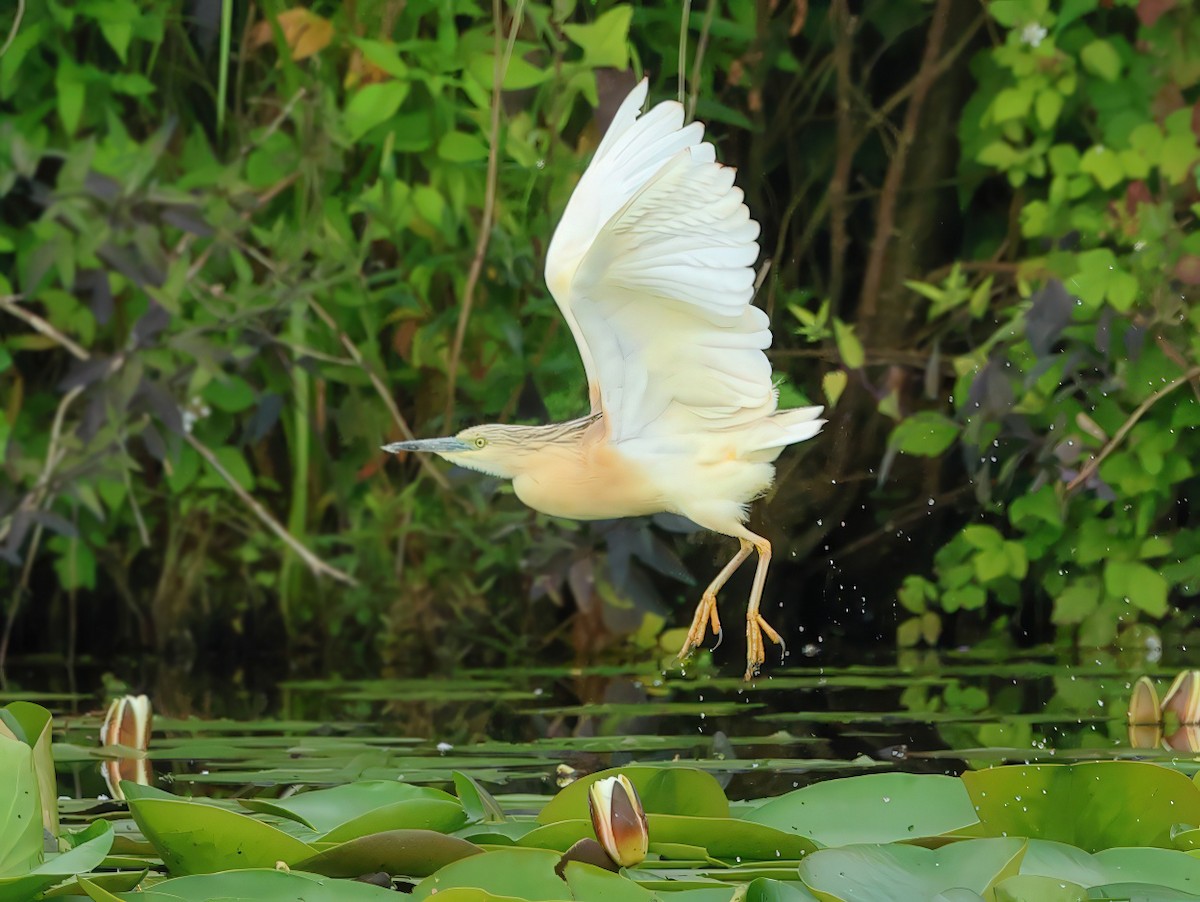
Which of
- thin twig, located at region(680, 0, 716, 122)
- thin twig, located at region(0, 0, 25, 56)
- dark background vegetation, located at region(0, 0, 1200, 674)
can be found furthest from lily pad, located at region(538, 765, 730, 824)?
thin twig, located at region(0, 0, 25, 56)

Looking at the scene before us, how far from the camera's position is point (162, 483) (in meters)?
3.89

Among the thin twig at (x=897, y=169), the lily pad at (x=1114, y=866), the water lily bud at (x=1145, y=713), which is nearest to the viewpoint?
the lily pad at (x=1114, y=866)

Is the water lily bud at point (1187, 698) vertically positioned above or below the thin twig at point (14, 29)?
below

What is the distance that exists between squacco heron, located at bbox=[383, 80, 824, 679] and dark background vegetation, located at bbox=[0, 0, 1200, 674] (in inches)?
51.6

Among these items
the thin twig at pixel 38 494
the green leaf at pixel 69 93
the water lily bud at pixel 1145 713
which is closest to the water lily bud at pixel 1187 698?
the water lily bud at pixel 1145 713

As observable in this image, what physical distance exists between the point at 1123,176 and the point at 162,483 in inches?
83.5

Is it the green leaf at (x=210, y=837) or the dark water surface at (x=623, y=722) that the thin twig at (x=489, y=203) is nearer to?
the dark water surface at (x=623, y=722)

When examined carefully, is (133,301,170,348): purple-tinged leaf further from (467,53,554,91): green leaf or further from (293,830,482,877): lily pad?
(293,830,482,877): lily pad

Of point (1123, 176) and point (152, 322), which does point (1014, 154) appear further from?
point (152, 322)

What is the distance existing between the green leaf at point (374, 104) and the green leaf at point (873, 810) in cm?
237

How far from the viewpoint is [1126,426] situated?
10.7ft

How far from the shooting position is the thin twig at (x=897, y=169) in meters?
3.75

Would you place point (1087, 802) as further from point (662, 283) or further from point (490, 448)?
point (490, 448)

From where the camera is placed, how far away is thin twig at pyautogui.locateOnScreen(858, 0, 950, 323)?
3750 millimetres
